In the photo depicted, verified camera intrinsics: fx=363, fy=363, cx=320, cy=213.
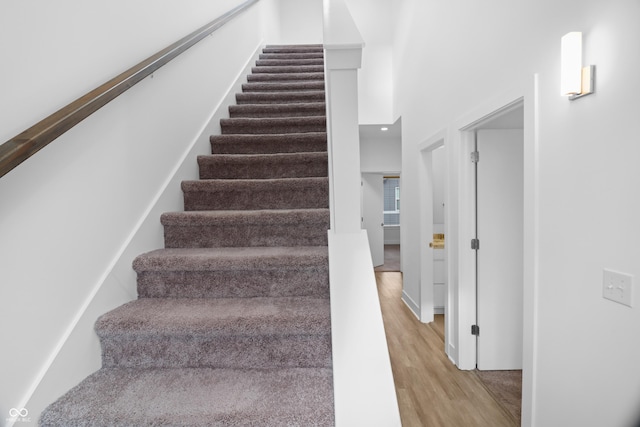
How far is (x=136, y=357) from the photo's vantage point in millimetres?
1288

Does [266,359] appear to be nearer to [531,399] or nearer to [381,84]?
[531,399]

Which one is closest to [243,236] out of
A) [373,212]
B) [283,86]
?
[283,86]

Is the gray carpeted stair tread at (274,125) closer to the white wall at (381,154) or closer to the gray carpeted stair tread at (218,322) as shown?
the gray carpeted stair tread at (218,322)

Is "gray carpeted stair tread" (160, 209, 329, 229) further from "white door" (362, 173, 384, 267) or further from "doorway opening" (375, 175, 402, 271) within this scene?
"doorway opening" (375, 175, 402, 271)

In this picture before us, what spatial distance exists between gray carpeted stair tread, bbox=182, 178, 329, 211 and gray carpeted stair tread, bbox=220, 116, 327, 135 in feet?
2.81

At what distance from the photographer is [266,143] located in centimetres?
253

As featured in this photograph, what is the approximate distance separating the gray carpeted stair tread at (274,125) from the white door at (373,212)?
15.5ft

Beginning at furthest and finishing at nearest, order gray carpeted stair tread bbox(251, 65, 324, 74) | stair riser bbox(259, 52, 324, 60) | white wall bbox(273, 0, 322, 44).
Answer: white wall bbox(273, 0, 322, 44)
stair riser bbox(259, 52, 324, 60)
gray carpeted stair tread bbox(251, 65, 324, 74)

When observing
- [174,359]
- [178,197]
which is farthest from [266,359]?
[178,197]

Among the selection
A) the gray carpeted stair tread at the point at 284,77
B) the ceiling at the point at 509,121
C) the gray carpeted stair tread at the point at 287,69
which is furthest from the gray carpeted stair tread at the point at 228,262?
the gray carpeted stair tread at the point at 287,69

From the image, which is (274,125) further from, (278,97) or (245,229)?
(245,229)

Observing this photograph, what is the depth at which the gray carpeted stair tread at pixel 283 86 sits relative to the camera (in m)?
3.54

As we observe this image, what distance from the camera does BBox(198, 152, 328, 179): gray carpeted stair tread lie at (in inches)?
89.0

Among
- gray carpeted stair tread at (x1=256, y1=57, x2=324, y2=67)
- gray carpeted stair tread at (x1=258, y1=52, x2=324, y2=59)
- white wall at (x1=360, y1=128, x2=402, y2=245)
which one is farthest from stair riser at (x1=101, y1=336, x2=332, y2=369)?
white wall at (x1=360, y1=128, x2=402, y2=245)
